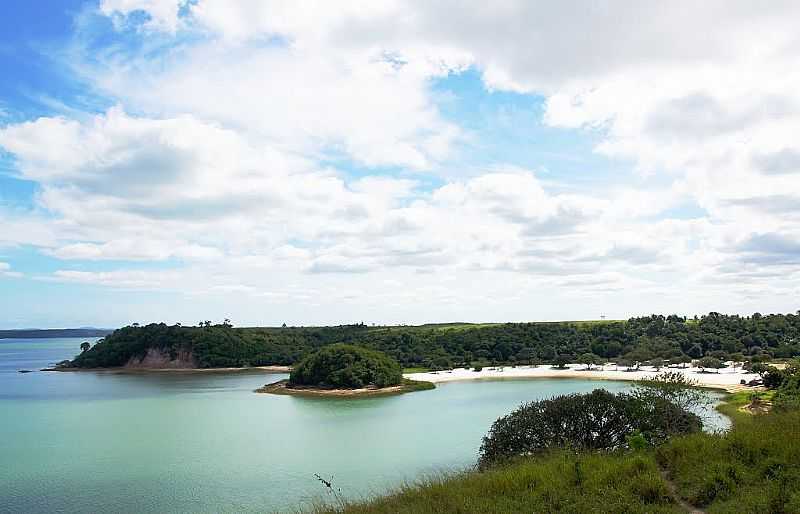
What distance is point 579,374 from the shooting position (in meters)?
82.9

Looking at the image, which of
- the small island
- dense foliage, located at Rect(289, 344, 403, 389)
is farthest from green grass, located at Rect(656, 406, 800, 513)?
dense foliage, located at Rect(289, 344, 403, 389)

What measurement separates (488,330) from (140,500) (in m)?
97.8

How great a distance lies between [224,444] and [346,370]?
35.3 meters

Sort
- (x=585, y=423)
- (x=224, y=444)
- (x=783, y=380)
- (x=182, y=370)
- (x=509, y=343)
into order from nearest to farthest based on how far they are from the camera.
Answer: (x=585, y=423), (x=224, y=444), (x=783, y=380), (x=509, y=343), (x=182, y=370)

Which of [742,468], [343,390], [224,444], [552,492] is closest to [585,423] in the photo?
[742,468]

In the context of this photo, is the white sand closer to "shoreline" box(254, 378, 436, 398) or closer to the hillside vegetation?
"shoreline" box(254, 378, 436, 398)

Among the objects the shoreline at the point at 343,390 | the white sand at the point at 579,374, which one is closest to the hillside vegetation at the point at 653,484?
the shoreline at the point at 343,390

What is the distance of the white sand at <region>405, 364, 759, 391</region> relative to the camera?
233 ft

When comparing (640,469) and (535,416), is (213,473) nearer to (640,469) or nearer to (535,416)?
(535,416)

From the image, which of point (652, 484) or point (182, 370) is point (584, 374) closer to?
point (182, 370)

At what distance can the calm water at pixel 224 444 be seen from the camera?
82.8 feet

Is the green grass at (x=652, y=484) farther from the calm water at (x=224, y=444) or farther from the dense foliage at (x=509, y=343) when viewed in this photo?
the dense foliage at (x=509, y=343)

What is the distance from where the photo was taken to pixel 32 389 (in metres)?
80.1

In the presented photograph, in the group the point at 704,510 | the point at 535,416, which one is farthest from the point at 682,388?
the point at 704,510
